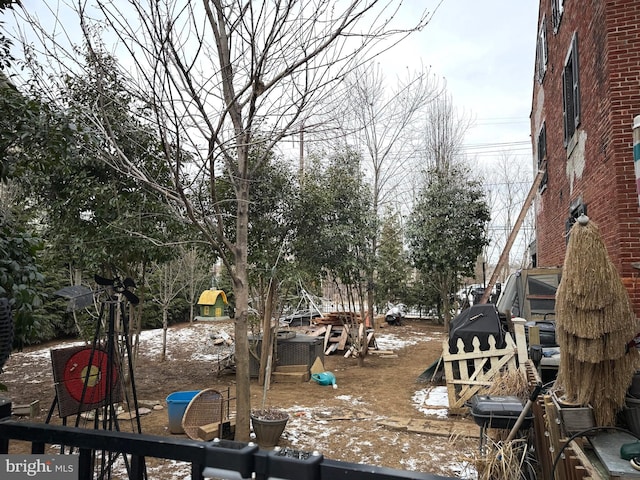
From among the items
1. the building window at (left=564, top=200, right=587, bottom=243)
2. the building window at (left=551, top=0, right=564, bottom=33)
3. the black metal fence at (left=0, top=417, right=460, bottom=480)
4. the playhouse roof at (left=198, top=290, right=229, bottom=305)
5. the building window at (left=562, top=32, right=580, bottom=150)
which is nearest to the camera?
the black metal fence at (left=0, top=417, right=460, bottom=480)

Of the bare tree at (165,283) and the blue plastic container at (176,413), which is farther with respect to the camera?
the bare tree at (165,283)

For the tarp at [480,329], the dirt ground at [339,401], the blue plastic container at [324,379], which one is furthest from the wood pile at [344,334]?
the tarp at [480,329]

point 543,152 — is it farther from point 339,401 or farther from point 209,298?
point 209,298

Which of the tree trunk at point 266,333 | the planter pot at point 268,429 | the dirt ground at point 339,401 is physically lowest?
the dirt ground at point 339,401

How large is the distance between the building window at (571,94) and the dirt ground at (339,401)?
483 centimetres

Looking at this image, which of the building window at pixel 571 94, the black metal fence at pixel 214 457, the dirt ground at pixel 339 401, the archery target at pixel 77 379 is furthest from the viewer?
the building window at pixel 571 94

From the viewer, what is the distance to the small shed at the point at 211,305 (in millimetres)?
17000

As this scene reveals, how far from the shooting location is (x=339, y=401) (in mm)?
7551

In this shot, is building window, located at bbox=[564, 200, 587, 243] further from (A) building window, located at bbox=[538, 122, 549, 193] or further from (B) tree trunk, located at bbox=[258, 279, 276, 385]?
(B) tree trunk, located at bbox=[258, 279, 276, 385]

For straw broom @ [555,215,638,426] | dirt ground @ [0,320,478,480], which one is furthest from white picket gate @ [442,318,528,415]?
straw broom @ [555,215,638,426]

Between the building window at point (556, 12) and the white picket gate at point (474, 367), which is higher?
the building window at point (556, 12)

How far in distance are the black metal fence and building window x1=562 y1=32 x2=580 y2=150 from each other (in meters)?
7.30

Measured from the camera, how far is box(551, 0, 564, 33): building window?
8.09 metres

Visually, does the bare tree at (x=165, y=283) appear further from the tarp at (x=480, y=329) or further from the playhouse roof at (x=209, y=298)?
the tarp at (x=480, y=329)
